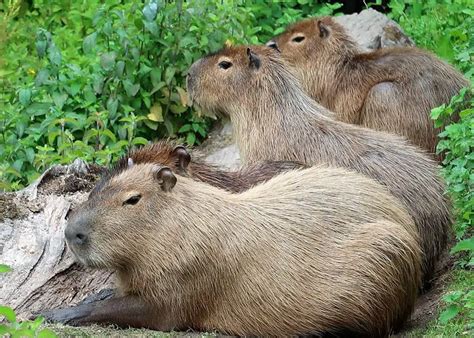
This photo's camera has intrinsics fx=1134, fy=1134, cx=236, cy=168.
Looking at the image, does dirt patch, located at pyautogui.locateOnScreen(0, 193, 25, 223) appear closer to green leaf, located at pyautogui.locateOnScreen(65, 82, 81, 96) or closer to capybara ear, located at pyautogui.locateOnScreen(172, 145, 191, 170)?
capybara ear, located at pyautogui.locateOnScreen(172, 145, 191, 170)

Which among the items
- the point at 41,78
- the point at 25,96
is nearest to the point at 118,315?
the point at 25,96

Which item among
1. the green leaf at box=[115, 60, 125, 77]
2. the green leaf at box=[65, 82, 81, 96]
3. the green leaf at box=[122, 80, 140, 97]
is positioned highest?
the green leaf at box=[115, 60, 125, 77]

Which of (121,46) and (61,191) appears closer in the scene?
(61,191)

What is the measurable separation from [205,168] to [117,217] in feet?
2.92

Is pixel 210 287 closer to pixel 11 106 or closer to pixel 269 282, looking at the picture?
pixel 269 282

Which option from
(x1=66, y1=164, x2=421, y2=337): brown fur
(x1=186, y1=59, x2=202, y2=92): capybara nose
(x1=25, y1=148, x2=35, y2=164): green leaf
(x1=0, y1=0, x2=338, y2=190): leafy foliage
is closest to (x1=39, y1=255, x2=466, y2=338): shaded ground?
(x1=66, y1=164, x2=421, y2=337): brown fur

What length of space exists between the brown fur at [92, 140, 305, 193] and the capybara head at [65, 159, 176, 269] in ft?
0.56

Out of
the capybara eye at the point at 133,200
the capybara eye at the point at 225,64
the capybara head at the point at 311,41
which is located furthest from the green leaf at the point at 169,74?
the capybara eye at the point at 133,200

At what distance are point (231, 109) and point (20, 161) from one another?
2.05 m

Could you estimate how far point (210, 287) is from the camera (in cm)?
615

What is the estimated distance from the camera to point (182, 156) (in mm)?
6648

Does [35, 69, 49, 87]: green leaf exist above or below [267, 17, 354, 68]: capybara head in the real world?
below

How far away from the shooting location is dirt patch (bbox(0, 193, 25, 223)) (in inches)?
280

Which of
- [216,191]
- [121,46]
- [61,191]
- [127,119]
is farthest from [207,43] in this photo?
[216,191]
